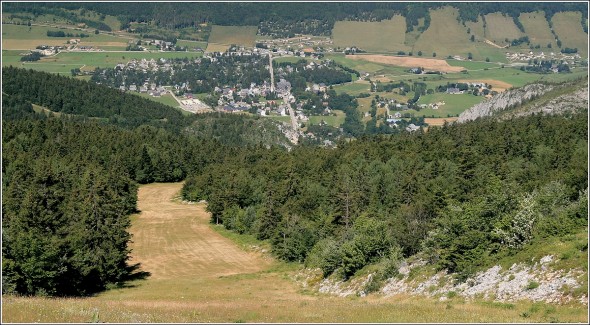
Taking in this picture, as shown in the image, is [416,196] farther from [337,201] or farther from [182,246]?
[182,246]

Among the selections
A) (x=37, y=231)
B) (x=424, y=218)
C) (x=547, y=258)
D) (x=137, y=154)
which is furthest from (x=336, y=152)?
(x=547, y=258)

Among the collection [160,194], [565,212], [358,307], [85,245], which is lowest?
[160,194]

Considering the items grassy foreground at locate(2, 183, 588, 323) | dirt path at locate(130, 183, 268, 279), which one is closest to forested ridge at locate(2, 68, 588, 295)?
grassy foreground at locate(2, 183, 588, 323)

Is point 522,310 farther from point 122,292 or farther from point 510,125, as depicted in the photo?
point 510,125

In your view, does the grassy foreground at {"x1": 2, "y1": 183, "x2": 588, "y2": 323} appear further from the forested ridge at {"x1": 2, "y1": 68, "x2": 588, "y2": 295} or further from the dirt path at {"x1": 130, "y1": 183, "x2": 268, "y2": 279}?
the forested ridge at {"x1": 2, "y1": 68, "x2": 588, "y2": 295}

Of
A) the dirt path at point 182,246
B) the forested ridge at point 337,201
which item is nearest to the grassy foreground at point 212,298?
the dirt path at point 182,246

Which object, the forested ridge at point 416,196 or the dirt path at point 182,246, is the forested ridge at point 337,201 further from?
the dirt path at point 182,246

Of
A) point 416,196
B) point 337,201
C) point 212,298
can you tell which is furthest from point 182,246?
point 212,298
